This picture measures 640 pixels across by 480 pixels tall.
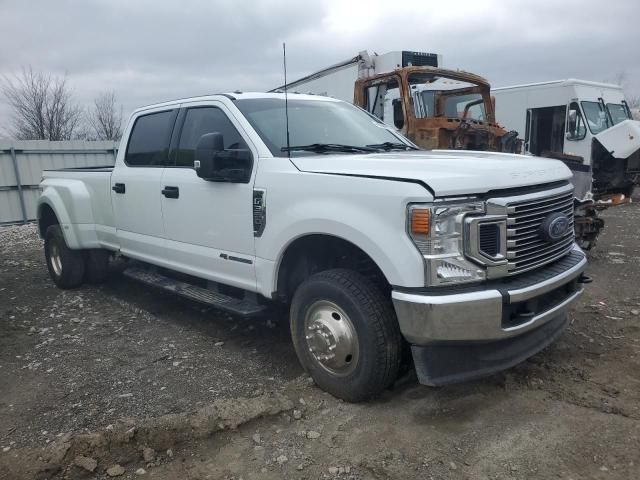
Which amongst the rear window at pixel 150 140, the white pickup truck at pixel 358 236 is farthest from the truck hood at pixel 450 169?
the rear window at pixel 150 140

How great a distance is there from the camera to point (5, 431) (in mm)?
3273

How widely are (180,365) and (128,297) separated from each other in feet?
7.45

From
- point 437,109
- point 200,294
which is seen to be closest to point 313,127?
point 200,294

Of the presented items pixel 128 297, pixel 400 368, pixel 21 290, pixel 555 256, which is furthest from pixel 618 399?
pixel 21 290

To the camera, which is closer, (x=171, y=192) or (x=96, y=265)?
(x=171, y=192)

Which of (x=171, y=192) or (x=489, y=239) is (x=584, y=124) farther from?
(x=489, y=239)

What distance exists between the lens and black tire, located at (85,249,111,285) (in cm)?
638

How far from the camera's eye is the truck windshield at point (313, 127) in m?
3.98

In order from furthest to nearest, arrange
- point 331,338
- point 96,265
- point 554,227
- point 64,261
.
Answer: point 96,265 → point 64,261 → point 331,338 → point 554,227

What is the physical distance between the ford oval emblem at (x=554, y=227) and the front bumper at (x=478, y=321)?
223 mm

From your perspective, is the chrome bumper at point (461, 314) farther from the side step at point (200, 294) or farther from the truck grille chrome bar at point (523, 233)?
the side step at point (200, 294)

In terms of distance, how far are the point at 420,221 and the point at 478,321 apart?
0.62m

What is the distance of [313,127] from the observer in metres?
4.21

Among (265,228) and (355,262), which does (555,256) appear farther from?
(265,228)
